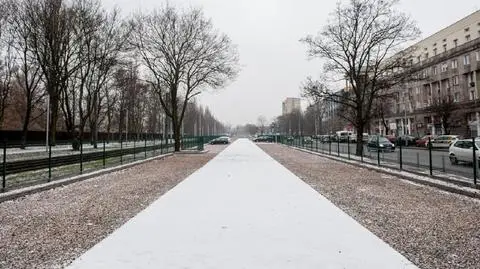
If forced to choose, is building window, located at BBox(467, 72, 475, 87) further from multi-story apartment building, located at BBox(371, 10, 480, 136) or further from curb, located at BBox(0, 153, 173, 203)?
curb, located at BBox(0, 153, 173, 203)

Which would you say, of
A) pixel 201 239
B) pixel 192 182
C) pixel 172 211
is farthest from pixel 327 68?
pixel 201 239

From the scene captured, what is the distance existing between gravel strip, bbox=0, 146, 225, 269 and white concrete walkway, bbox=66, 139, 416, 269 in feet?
1.31

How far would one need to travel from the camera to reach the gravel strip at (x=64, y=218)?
18.5ft

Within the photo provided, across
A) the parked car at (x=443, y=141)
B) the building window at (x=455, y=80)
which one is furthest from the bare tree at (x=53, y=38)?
the building window at (x=455, y=80)

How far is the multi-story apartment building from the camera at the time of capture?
5591 centimetres

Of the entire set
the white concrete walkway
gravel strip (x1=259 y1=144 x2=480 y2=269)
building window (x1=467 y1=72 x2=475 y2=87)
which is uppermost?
building window (x1=467 y1=72 x2=475 y2=87)

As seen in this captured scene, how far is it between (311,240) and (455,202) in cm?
569

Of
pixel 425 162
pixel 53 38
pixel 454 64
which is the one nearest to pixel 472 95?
pixel 454 64

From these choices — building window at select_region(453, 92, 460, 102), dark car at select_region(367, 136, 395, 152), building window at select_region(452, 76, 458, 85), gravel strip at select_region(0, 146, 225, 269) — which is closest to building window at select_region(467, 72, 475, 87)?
building window at select_region(452, 76, 458, 85)

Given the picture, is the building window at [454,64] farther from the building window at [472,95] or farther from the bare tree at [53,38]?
the bare tree at [53,38]

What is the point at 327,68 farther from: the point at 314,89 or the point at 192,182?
the point at 192,182

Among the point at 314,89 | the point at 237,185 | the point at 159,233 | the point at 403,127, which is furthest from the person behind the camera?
the point at 403,127

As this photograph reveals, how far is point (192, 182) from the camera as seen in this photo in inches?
547

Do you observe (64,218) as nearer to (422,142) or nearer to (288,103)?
(422,142)
